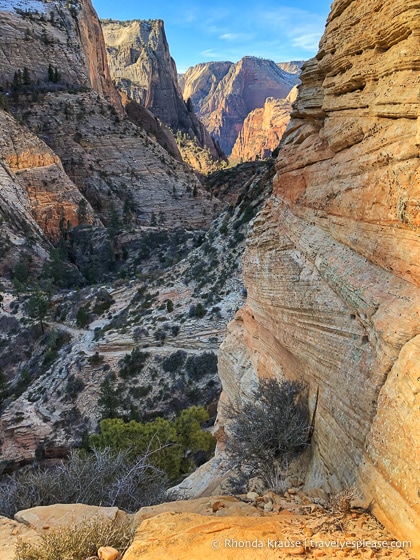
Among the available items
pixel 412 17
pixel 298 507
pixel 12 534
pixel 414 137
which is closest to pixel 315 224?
pixel 414 137

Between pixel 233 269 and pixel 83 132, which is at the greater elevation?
pixel 83 132

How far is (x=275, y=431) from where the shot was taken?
745cm

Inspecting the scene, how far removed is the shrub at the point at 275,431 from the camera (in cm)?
718

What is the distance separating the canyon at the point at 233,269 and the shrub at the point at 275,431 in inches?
12.0

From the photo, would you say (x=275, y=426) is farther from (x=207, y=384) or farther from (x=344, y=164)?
(x=207, y=384)

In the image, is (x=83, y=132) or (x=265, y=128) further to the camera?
(x=265, y=128)

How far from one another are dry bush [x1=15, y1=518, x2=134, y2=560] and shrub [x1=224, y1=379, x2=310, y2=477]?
305 centimetres

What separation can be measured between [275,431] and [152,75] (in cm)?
14695

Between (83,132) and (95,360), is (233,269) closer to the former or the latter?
(95,360)

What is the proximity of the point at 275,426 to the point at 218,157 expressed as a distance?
12056cm

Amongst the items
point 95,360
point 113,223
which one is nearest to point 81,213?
point 113,223

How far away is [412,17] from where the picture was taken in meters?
5.31

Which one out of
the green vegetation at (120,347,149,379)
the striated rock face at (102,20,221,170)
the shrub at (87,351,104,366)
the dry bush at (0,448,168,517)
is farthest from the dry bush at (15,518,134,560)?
the striated rock face at (102,20,221,170)

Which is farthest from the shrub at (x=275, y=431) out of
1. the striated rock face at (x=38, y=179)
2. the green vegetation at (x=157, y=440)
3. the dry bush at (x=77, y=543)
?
the striated rock face at (x=38, y=179)
